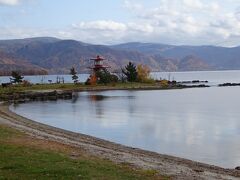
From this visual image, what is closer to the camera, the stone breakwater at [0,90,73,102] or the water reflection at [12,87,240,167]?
the water reflection at [12,87,240,167]

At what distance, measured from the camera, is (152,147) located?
34.6 metres

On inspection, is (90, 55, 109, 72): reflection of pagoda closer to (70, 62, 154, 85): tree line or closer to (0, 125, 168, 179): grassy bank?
(70, 62, 154, 85): tree line

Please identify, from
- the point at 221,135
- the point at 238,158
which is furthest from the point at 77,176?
the point at 221,135

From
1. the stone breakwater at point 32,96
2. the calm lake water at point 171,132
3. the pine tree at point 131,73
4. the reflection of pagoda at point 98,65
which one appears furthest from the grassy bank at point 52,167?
the pine tree at point 131,73

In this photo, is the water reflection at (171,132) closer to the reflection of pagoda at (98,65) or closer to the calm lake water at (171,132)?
the calm lake water at (171,132)

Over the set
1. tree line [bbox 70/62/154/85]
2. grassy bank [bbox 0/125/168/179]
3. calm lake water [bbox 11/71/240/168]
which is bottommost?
calm lake water [bbox 11/71/240/168]

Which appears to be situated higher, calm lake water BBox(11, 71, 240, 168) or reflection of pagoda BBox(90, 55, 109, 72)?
reflection of pagoda BBox(90, 55, 109, 72)

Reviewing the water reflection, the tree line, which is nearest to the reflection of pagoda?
the tree line

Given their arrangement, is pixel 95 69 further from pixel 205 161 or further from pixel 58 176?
pixel 58 176

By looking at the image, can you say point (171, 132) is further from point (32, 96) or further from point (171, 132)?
point (32, 96)

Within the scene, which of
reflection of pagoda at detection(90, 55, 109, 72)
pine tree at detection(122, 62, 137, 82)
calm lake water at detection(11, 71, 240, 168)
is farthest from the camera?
pine tree at detection(122, 62, 137, 82)

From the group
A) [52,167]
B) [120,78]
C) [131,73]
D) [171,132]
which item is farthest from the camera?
[120,78]

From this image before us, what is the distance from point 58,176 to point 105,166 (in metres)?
3.89

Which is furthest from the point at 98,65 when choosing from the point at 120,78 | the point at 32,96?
the point at 32,96
